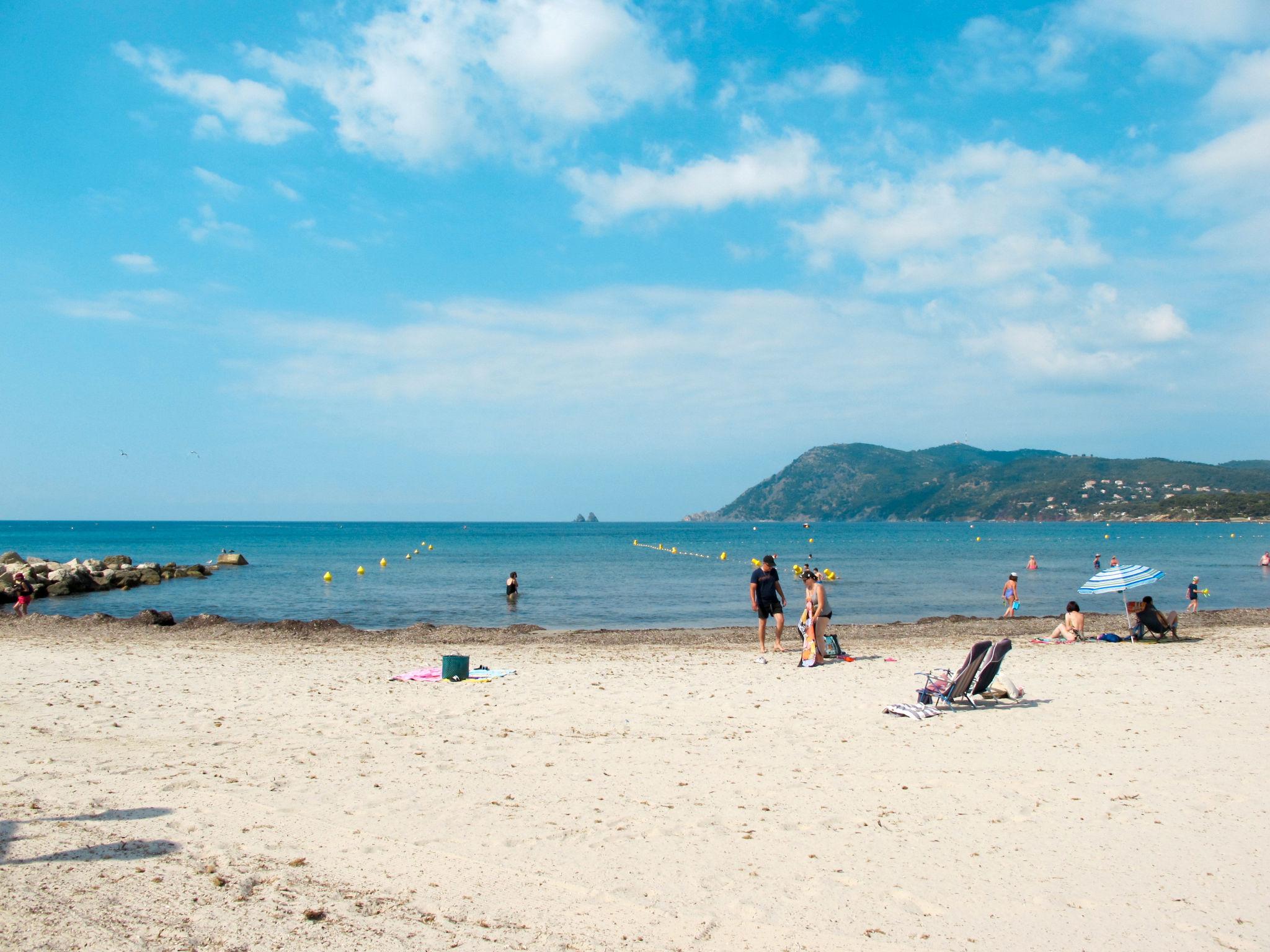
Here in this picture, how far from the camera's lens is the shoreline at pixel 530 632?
19531mm

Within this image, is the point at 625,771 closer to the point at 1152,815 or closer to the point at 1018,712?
the point at 1152,815

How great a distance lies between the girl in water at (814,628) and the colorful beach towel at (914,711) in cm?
363

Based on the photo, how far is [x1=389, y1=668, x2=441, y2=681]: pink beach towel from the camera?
502 inches

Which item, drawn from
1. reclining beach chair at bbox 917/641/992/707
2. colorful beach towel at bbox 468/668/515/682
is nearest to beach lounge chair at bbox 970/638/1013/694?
reclining beach chair at bbox 917/641/992/707

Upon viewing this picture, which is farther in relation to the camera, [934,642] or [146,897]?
[934,642]

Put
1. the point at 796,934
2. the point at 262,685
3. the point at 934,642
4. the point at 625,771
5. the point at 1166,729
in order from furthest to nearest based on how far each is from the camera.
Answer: the point at 934,642 → the point at 262,685 → the point at 1166,729 → the point at 625,771 → the point at 796,934

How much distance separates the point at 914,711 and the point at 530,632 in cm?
1372

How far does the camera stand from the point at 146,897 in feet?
16.4

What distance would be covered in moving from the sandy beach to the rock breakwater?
28.1 meters

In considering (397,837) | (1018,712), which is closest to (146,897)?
(397,837)

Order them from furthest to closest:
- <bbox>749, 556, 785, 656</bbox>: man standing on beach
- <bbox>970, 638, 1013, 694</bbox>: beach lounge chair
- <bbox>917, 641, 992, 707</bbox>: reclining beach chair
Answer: <bbox>749, 556, 785, 656</bbox>: man standing on beach
<bbox>970, 638, 1013, 694</bbox>: beach lounge chair
<bbox>917, 641, 992, 707</bbox>: reclining beach chair

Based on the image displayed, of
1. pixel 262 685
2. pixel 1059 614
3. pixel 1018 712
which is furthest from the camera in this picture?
pixel 1059 614

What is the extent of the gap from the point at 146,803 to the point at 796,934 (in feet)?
17.4

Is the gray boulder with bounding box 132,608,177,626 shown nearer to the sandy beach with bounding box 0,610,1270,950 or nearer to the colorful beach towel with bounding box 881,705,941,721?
the sandy beach with bounding box 0,610,1270,950
